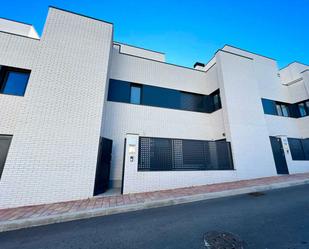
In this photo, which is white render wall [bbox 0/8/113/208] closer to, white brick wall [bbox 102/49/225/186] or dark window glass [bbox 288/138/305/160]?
white brick wall [bbox 102/49/225/186]

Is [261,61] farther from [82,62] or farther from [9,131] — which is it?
[9,131]

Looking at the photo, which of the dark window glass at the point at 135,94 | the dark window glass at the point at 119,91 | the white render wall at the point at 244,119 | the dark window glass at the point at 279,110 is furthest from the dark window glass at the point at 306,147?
the dark window glass at the point at 119,91

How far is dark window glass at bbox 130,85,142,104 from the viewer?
27.8 ft

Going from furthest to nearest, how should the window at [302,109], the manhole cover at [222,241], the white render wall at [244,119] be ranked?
the window at [302,109], the white render wall at [244,119], the manhole cover at [222,241]

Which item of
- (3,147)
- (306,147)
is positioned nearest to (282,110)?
(306,147)

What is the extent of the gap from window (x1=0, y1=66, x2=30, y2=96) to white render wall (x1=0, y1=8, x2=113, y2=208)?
30 cm

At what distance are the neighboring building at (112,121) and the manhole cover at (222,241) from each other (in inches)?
130

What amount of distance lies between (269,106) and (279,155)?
400cm

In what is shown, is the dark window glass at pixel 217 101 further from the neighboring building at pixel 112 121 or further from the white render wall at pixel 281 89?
the white render wall at pixel 281 89

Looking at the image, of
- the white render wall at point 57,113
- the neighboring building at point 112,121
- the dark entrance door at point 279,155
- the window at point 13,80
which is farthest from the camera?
the dark entrance door at point 279,155

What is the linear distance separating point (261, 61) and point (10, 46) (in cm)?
1678

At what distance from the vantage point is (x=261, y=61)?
485 inches

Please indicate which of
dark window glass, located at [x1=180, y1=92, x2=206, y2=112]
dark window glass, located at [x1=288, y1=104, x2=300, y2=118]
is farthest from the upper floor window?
dark window glass, located at [x1=180, y1=92, x2=206, y2=112]

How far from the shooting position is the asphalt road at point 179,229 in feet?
8.16
